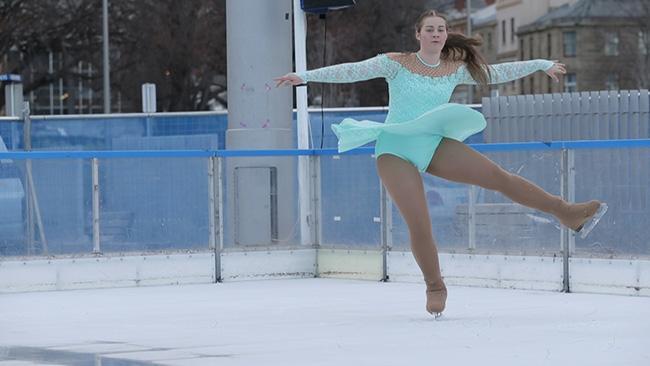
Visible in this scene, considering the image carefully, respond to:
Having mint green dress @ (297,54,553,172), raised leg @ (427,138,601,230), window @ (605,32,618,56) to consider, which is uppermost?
window @ (605,32,618,56)

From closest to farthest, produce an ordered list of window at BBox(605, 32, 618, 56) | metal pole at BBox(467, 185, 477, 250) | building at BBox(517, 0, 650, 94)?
metal pole at BBox(467, 185, 477, 250)
window at BBox(605, 32, 618, 56)
building at BBox(517, 0, 650, 94)

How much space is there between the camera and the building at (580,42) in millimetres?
94812

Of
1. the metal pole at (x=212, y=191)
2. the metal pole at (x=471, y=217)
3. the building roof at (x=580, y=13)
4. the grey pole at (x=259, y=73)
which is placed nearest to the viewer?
the metal pole at (x=471, y=217)

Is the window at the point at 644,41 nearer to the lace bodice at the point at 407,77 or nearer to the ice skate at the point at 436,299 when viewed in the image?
the lace bodice at the point at 407,77

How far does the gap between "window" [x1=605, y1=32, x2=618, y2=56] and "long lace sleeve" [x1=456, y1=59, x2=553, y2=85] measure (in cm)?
8281

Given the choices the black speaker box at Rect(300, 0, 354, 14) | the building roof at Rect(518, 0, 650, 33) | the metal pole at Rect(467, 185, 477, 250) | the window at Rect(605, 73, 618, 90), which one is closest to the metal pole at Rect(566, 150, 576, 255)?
the metal pole at Rect(467, 185, 477, 250)

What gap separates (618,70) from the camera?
3386 inches

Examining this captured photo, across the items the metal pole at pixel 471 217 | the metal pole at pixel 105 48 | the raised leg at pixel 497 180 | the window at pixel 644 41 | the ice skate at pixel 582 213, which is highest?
the window at pixel 644 41

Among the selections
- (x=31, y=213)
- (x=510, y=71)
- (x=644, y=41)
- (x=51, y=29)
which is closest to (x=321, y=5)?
(x=31, y=213)

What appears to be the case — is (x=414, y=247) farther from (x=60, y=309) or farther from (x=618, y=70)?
(x=618, y=70)

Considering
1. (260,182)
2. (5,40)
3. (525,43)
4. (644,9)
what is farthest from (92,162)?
(525,43)

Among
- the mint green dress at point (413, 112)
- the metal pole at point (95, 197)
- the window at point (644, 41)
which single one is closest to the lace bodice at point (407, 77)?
the mint green dress at point (413, 112)

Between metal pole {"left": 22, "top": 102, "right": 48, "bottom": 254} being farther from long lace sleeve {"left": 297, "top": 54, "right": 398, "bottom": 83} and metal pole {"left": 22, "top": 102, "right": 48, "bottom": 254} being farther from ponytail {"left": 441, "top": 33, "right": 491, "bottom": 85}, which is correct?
ponytail {"left": 441, "top": 33, "right": 491, "bottom": 85}

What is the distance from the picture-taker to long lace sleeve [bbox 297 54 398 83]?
1041cm
